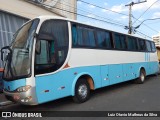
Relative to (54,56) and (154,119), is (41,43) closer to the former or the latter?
(54,56)

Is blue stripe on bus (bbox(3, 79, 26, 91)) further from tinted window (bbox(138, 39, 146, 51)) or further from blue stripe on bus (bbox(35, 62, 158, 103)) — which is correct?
tinted window (bbox(138, 39, 146, 51))

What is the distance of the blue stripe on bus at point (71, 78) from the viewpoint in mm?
6922

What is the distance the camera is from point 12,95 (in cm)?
696

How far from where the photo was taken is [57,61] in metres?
7.45

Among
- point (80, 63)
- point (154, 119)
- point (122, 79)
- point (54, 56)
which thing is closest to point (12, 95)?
point (54, 56)

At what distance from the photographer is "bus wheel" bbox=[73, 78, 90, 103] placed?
8.27 metres

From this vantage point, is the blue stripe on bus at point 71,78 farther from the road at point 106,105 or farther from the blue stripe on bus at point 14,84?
the road at point 106,105

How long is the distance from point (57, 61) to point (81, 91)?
170 centimetres

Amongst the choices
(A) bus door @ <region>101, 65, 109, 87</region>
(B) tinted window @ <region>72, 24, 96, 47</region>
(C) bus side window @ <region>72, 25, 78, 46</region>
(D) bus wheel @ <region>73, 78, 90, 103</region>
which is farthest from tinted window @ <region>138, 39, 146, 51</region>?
(C) bus side window @ <region>72, 25, 78, 46</region>

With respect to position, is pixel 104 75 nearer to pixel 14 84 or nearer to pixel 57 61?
pixel 57 61

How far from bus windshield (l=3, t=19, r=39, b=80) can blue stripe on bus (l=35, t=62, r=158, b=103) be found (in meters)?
0.51

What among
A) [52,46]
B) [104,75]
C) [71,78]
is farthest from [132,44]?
[52,46]

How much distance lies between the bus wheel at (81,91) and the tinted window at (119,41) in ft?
10.9

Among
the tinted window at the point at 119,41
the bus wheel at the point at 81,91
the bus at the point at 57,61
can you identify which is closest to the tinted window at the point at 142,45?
the tinted window at the point at 119,41
